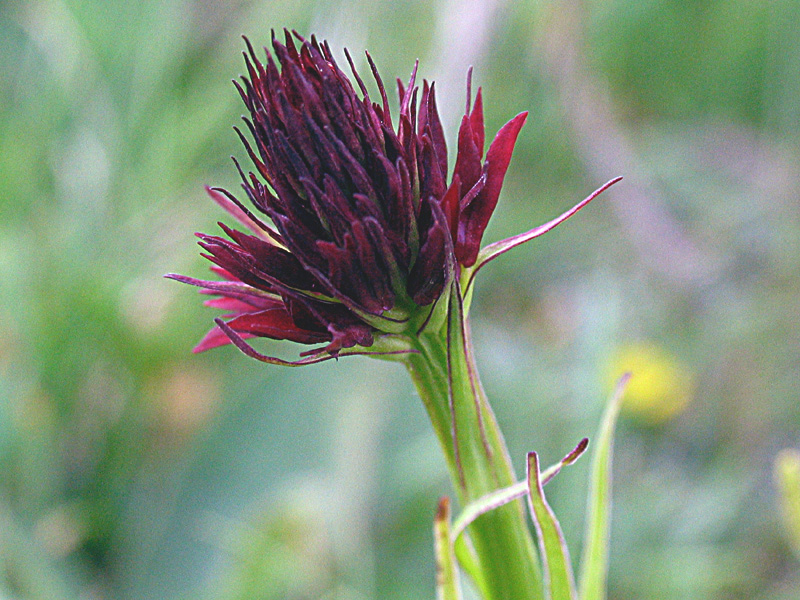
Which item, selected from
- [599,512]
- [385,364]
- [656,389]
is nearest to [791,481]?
[599,512]

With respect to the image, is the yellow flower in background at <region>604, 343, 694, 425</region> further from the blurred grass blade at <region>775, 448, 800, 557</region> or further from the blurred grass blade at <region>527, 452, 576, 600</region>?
the blurred grass blade at <region>527, 452, 576, 600</region>

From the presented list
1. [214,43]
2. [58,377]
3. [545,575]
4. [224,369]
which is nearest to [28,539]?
[58,377]

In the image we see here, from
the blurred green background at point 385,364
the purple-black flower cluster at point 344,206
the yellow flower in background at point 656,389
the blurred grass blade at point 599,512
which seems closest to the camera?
the purple-black flower cluster at point 344,206

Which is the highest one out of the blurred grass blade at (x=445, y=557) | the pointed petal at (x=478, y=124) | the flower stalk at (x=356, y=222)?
the pointed petal at (x=478, y=124)

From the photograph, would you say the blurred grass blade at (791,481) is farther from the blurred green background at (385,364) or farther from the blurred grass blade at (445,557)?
the blurred green background at (385,364)

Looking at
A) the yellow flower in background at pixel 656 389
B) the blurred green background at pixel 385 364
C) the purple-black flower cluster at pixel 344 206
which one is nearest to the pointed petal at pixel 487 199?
the purple-black flower cluster at pixel 344 206

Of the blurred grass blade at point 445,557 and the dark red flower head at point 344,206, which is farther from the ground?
the dark red flower head at point 344,206

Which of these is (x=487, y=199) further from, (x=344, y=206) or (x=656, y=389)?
(x=656, y=389)

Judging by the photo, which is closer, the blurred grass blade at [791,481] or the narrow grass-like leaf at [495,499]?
the narrow grass-like leaf at [495,499]
